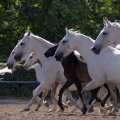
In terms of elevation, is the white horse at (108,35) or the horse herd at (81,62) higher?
the white horse at (108,35)

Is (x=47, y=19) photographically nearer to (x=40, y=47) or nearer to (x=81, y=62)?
(x=40, y=47)

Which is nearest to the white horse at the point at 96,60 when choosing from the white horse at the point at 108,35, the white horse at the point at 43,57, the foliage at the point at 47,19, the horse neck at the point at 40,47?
the white horse at the point at 108,35

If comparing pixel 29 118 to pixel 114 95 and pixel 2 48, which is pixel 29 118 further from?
pixel 2 48

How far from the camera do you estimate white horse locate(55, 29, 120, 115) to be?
43.7 ft

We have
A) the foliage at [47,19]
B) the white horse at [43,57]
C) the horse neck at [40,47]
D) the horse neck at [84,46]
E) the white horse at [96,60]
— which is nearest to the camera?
the white horse at [96,60]

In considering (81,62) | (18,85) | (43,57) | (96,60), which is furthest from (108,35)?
(18,85)

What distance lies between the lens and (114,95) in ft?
46.9

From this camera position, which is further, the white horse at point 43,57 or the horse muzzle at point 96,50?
the white horse at point 43,57

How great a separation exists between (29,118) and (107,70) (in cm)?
250

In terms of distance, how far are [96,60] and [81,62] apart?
4.06 feet

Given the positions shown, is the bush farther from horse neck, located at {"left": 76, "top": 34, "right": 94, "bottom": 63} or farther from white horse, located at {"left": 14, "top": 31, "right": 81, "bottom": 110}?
horse neck, located at {"left": 76, "top": 34, "right": 94, "bottom": 63}

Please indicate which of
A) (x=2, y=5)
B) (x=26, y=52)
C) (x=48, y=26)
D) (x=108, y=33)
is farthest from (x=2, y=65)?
(x=108, y=33)

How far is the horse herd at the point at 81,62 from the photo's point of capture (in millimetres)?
13398

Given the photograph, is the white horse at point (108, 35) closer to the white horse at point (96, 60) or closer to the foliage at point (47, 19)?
the white horse at point (96, 60)
